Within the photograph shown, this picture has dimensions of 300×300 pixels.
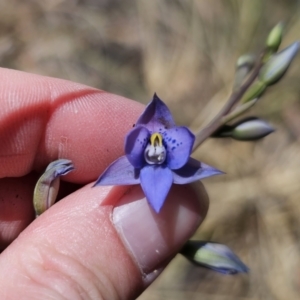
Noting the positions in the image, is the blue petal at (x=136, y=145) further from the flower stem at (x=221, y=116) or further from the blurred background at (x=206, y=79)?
the blurred background at (x=206, y=79)

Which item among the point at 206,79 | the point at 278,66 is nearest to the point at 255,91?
the point at 278,66

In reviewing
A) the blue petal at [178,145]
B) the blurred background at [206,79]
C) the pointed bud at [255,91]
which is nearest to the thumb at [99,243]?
the blue petal at [178,145]

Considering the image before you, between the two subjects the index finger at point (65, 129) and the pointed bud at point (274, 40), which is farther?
the index finger at point (65, 129)

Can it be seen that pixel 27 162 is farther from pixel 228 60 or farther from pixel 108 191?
pixel 228 60

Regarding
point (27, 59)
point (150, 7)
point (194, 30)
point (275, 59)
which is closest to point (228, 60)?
point (194, 30)

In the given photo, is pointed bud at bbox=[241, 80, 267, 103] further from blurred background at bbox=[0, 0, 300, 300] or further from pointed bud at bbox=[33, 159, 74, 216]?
blurred background at bbox=[0, 0, 300, 300]

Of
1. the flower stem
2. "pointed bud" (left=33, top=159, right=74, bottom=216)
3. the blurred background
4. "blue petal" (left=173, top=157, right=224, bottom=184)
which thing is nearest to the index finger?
"pointed bud" (left=33, top=159, right=74, bottom=216)
